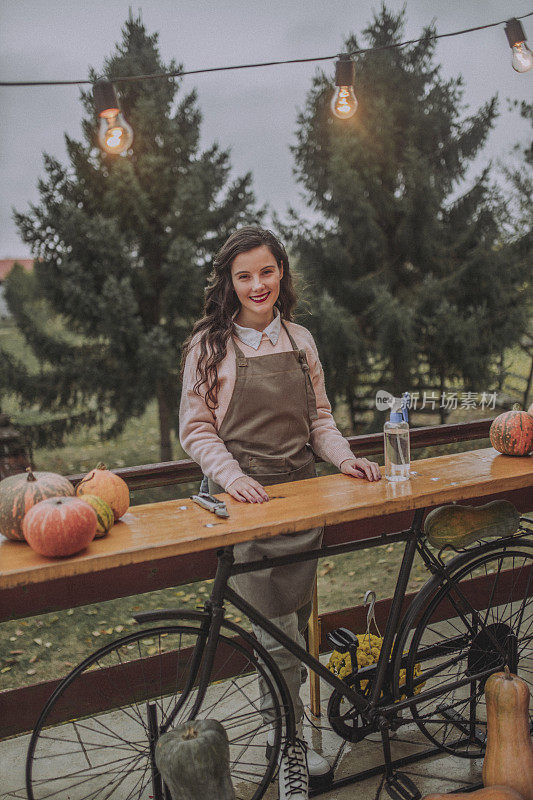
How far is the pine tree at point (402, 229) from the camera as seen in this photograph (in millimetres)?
10273

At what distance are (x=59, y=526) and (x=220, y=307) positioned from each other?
3.50 feet

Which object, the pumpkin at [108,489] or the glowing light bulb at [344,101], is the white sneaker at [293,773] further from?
the glowing light bulb at [344,101]

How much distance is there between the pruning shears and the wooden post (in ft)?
2.96

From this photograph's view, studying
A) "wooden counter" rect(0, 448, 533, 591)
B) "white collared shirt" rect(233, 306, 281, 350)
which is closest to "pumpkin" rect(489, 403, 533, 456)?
"wooden counter" rect(0, 448, 533, 591)

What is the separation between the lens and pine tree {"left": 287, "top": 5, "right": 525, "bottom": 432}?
33.7ft

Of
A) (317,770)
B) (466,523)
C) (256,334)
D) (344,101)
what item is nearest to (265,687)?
(317,770)

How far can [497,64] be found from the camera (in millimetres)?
10125

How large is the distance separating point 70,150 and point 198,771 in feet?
33.4

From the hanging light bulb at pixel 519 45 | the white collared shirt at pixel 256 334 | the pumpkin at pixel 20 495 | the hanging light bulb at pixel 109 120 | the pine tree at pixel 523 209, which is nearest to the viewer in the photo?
the pumpkin at pixel 20 495

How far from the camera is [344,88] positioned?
3346 millimetres

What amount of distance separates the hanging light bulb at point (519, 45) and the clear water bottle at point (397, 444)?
2.06 meters

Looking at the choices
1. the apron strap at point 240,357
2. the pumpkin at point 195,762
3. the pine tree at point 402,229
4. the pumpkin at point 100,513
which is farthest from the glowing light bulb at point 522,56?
the pine tree at point 402,229

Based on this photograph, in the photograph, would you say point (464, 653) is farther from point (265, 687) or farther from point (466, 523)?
point (265, 687)

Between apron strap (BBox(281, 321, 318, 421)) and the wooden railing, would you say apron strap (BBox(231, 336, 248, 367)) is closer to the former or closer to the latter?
apron strap (BBox(281, 321, 318, 421))
